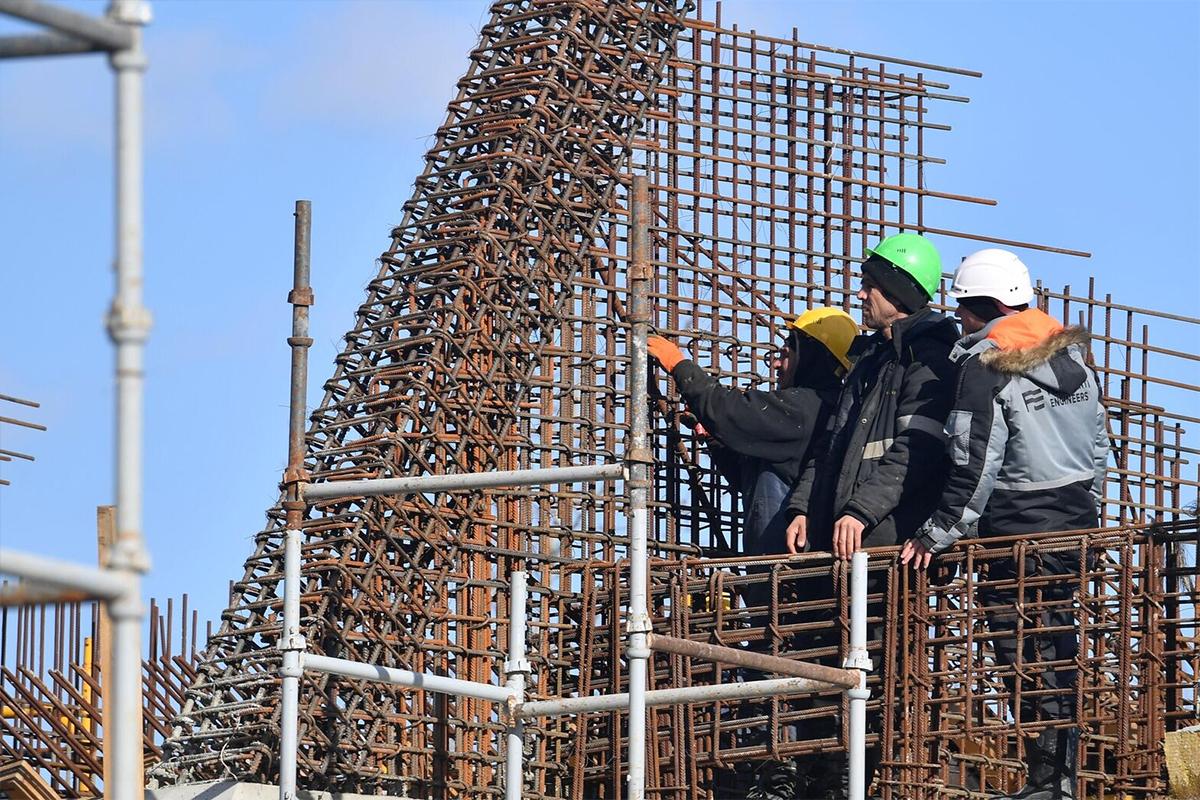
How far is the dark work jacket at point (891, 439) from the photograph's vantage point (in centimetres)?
1527

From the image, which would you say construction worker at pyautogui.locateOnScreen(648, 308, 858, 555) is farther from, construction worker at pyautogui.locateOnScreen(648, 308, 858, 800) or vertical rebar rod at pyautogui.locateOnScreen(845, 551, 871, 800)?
vertical rebar rod at pyautogui.locateOnScreen(845, 551, 871, 800)

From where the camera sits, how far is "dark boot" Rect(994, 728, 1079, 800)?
1480 cm

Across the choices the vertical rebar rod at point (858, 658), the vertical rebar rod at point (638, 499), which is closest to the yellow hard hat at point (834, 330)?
the vertical rebar rod at point (638, 499)

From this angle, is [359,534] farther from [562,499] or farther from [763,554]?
[763,554]

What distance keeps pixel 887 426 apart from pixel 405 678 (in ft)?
11.2

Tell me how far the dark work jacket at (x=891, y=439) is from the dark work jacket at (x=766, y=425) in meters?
0.39

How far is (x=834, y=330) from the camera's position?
16.7m

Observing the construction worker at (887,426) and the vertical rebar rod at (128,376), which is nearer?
the vertical rebar rod at (128,376)

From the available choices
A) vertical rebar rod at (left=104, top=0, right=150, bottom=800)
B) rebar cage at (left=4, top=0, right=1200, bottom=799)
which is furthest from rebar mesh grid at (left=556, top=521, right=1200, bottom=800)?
vertical rebar rod at (left=104, top=0, right=150, bottom=800)

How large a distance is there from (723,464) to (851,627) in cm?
306

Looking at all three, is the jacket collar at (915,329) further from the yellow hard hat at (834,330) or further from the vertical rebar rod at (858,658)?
the vertical rebar rod at (858,658)

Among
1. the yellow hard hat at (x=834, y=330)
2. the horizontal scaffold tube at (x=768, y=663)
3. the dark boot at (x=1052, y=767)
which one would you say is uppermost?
the yellow hard hat at (x=834, y=330)

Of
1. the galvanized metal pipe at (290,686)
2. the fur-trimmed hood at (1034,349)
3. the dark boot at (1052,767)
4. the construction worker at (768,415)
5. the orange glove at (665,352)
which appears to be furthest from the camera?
A: the orange glove at (665,352)

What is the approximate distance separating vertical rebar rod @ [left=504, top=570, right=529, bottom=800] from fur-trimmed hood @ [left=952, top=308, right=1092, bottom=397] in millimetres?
3057
